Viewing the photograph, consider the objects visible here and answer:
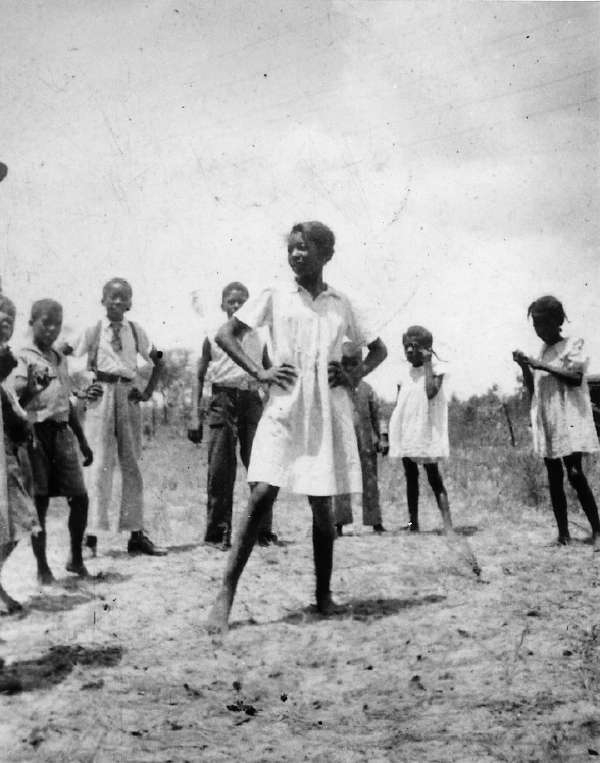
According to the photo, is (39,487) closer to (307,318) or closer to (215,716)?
(307,318)

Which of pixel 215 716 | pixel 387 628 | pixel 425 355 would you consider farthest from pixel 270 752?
pixel 425 355

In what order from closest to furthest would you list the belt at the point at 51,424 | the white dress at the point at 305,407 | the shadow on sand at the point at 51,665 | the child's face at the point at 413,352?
the shadow on sand at the point at 51,665 → the white dress at the point at 305,407 → the belt at the point at 51,424 → the child's face at the point at 413,352

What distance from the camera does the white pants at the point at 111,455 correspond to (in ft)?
17.8

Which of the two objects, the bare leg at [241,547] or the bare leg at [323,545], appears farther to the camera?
the bare leg at [323,545]

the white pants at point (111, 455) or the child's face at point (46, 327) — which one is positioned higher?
the child's face at point (46, 327)

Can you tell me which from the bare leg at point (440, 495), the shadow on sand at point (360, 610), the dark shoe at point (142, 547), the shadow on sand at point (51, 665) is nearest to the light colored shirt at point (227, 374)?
the dark shoe at point (142, 547)

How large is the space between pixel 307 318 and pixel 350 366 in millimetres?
337

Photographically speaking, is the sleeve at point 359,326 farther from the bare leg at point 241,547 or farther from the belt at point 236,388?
the belt at point 236,388

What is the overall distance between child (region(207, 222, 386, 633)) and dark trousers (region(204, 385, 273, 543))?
2.15 metres

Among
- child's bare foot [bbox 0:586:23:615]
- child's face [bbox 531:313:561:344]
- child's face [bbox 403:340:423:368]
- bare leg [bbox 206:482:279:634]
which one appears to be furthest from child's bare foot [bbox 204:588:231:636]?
child's face [bbox 403:340:423:368]

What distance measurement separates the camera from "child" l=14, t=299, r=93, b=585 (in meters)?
4.46

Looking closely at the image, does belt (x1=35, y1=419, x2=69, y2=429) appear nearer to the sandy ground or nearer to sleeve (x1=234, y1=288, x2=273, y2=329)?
the sandy ground

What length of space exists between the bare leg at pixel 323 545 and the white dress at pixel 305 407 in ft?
0.42

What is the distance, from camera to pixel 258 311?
11.6ft
